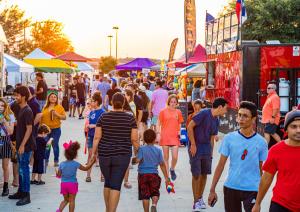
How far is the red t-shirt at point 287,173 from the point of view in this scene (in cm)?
500

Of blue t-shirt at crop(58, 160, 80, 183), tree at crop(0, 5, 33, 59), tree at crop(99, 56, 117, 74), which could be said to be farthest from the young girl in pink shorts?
tree at crop(99, 56, 117, 74)

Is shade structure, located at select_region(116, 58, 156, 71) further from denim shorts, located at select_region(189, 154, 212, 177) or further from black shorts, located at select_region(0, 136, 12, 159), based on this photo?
denim shorts, located at select_region(189, 154, 212, 177)

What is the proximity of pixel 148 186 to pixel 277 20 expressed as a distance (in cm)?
4114

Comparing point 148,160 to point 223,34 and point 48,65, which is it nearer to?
point 223,34

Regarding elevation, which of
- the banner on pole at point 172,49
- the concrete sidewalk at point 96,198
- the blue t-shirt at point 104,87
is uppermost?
the banner on pole at point 172,49

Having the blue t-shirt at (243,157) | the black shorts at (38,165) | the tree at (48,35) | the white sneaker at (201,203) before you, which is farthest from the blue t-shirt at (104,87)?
the tree at (48,35)

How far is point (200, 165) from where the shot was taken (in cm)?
884

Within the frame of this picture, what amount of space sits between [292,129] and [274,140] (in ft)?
36.5

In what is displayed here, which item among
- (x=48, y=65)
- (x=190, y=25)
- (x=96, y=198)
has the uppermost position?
(x=190, y=25)

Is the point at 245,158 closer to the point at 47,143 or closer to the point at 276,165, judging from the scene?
the point at 276,165

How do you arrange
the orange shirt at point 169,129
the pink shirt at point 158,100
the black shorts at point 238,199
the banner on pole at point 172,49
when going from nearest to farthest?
the black shorts at point 238,199 → the orange shirt at point 169,129 → the pink shirt at point 158,100 → the banner on pole at point 172,49

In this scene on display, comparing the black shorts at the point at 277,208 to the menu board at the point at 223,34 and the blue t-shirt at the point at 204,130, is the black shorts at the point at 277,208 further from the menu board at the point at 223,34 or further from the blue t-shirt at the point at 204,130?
the menu board at the point at 223,34


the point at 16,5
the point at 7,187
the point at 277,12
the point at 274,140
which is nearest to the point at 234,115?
the point at 274,140

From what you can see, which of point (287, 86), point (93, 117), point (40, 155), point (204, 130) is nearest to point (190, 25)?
point (287, 86)
